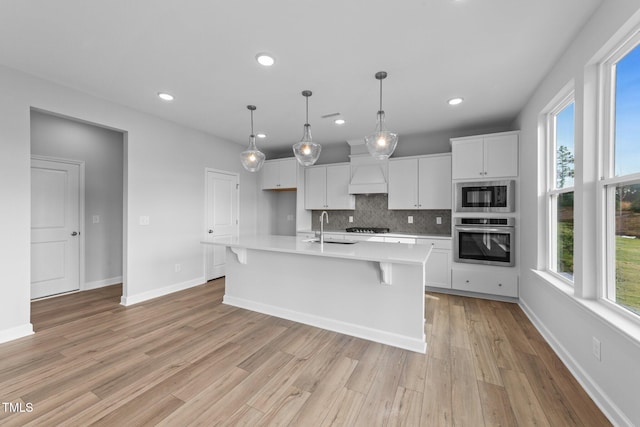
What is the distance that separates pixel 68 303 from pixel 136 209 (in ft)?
4.97

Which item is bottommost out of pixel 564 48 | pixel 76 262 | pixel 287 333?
pixel 287 333

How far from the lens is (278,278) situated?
314 centimetres

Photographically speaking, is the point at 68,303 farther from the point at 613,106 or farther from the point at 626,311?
the point at 613,106

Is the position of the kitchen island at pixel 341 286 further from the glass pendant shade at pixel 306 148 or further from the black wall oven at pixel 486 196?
the black wall oven at pixel 486 196

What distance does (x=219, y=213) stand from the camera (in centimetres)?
482

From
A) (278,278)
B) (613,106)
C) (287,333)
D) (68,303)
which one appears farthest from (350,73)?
(68,303)

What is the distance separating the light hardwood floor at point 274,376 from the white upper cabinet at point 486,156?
1871mm

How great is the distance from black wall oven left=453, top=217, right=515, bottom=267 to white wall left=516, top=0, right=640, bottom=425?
637 mm

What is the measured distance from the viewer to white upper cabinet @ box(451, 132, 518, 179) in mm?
3545

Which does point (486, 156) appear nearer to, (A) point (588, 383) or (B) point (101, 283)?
(A) point (588, 383)

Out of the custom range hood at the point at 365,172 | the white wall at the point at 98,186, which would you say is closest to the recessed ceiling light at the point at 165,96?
the white wall at the point at 98,186

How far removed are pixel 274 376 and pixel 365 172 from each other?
354 centimetres

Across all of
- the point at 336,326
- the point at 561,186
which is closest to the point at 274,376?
the point at 336,326

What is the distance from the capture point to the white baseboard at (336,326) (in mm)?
2406
